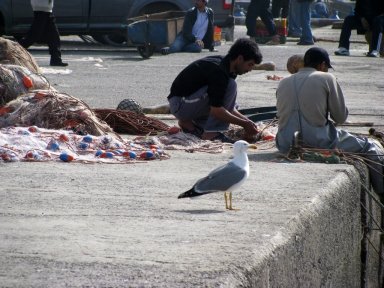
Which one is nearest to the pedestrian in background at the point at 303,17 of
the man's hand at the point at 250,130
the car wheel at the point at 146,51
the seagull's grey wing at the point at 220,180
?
the car wheel at the point at 146,51

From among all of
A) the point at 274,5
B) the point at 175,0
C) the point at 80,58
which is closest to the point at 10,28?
the point at 80,58

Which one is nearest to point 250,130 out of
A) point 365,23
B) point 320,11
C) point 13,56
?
point 13,56

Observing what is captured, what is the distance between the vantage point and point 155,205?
6395 millimetres

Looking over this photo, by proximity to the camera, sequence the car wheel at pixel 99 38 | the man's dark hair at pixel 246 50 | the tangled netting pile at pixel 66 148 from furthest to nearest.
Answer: the car wheel at pixel 99 38 → the man's dark hair at pixel 246 50 → the tangled netting pile at pixel 66 148

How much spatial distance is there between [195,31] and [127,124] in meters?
10.8

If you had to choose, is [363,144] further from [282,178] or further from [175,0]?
[175,0]

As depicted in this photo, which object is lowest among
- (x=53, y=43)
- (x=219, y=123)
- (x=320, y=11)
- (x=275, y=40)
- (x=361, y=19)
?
(x=320, y=11)

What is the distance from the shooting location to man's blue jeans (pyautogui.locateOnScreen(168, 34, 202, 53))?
68.2 feet

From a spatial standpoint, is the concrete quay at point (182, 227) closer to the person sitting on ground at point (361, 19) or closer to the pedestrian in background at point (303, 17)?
the person sitting on ground at point (361, 19)

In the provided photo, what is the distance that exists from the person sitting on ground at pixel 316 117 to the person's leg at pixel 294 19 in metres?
16.1

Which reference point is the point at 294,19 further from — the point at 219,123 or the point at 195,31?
the point at 219,123

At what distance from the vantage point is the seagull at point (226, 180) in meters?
6.17

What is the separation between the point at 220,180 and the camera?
6.19 metres

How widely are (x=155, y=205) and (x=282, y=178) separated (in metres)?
1.40
